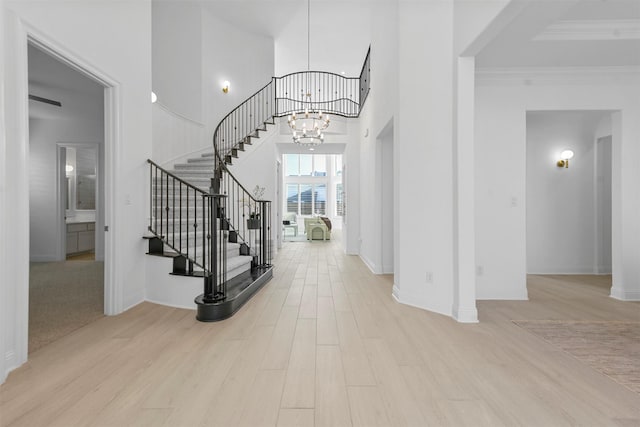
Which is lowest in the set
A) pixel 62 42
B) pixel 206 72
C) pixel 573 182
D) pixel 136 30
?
pixel 573 182

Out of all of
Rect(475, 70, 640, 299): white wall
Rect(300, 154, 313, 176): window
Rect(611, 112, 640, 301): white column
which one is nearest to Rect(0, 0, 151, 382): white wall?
Rect(475, 70, 640, 299): white wall

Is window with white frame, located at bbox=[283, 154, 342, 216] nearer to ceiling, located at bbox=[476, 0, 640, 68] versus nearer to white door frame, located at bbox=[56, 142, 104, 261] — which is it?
white door frame, located at bbox=[56, 142, 104, 261]

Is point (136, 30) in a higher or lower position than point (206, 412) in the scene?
higher

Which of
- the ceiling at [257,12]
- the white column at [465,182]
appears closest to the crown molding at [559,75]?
the white column at [465,182]

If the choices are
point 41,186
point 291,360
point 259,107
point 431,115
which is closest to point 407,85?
point 431,115

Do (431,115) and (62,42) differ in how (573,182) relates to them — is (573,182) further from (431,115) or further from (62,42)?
(62,42)

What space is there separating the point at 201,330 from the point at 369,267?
370cm

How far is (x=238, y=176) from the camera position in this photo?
675cm

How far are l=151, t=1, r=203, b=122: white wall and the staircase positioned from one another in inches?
41.2

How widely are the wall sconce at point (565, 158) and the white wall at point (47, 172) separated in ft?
30.0

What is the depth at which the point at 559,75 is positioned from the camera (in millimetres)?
3941

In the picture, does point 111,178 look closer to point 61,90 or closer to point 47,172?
point 61,90

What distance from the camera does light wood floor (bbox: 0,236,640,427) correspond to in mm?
1658

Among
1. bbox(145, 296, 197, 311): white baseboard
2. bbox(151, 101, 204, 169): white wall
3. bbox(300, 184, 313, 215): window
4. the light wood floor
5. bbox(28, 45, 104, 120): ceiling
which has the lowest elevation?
the light wood floor
